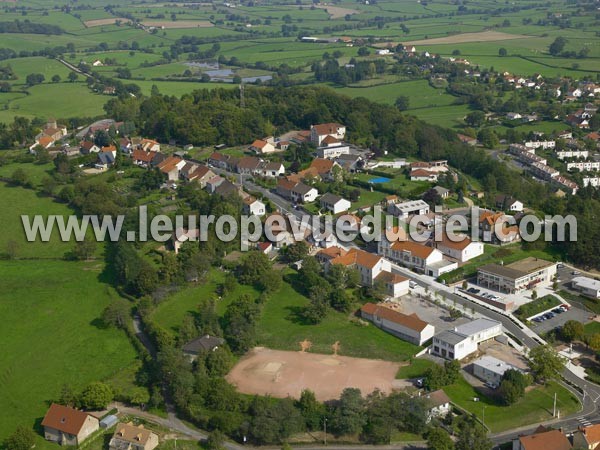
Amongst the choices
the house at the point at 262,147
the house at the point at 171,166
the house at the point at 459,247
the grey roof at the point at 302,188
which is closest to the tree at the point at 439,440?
the house at the point at 459,247

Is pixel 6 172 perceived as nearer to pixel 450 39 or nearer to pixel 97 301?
pixel 97 301

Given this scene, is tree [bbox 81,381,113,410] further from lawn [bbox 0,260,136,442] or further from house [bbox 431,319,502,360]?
house [bbox 431,319,502,360]

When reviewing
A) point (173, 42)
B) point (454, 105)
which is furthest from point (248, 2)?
point (454, 105)

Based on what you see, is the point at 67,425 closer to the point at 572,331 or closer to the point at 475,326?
the point at 475,326

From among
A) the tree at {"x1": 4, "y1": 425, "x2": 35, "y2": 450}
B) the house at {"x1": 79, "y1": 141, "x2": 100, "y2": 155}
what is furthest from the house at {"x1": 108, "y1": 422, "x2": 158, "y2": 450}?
the house at {"x1": 79, "y1": 141, "x2": 100, "y2": 155}

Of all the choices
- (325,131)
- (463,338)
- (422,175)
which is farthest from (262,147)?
(463,338)

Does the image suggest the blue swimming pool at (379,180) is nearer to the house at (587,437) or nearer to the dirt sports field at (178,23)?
the house at (587,437)

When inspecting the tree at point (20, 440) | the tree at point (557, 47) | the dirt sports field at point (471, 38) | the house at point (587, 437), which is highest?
the tree at point (557, 47)
